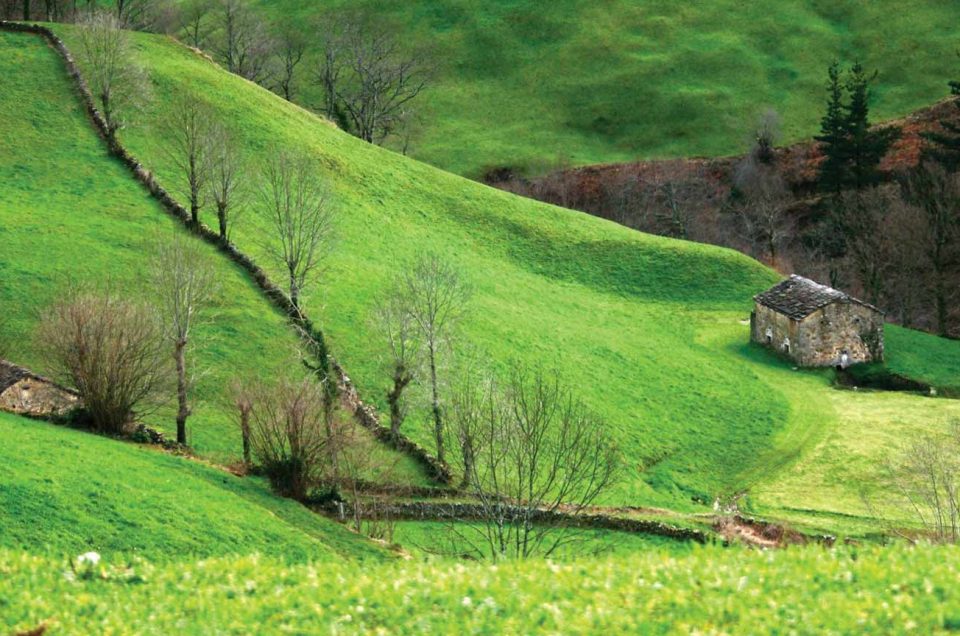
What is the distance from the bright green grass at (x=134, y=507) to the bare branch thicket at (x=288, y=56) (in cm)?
9845

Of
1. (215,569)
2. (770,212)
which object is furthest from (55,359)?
(770,212)

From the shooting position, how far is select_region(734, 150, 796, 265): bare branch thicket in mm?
122688

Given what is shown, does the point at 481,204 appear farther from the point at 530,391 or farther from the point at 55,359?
the point at 55,359

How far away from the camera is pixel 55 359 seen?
53.9 metres

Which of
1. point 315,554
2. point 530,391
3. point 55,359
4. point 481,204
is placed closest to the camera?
point 315,554

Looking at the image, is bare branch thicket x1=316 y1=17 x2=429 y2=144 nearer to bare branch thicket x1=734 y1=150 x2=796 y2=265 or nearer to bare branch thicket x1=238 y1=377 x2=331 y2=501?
bare branch thicket x1=734 y1=150 x2=796 y2=265

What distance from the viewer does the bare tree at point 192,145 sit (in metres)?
73.2

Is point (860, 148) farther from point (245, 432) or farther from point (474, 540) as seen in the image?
point (245, 432)

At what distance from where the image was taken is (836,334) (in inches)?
3167

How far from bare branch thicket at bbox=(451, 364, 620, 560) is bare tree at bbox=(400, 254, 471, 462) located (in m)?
1.92

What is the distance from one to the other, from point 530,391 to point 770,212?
63.4 m

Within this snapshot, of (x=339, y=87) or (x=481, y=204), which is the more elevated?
(x=339, y=87)

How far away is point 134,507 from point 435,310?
76.0 feet

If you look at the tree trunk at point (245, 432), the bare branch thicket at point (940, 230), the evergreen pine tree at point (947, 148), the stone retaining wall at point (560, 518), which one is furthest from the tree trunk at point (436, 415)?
the evergreen pine tree at point (947, 148)
